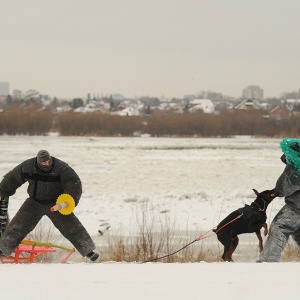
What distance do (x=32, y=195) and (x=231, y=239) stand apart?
2533 millimetres

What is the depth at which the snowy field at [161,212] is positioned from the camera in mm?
4488

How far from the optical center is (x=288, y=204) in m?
6.74

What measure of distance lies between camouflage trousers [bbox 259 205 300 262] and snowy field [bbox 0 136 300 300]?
1.89 feet

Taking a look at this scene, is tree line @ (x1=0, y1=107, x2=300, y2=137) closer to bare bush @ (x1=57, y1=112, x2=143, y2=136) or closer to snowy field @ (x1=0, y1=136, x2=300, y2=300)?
bare bush @ (x1=57, y1=112, x2=143, y2=136)

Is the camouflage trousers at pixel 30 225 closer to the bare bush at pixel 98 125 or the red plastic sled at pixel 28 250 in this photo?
the red plastic sled at pixel 28 250

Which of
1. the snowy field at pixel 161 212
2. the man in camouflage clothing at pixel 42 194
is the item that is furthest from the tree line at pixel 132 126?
the man in camouflage clothing at pixel 42 194

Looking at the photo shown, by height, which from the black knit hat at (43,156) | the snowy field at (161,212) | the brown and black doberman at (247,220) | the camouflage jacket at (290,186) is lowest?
the snowy field at (161,212)

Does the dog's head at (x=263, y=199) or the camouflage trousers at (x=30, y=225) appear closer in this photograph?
the camouflage trousers at (x=30, y=225)

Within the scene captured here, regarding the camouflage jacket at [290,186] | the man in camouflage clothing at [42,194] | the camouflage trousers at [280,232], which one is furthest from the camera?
the man in camouflage clothing at [42,194]

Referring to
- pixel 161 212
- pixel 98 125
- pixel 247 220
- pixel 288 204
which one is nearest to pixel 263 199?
pixel 247 220

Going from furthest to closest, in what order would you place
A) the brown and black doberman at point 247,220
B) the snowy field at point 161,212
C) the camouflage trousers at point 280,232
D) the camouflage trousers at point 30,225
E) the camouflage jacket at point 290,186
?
the brown and black doberman at point 247,220, the camouflage trousers at point 30,225, the camouflage trousers at point 280,232, the camouflage jacket at point 290,186, the snowy field at point 161,212

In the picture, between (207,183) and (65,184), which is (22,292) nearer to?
(65,184)

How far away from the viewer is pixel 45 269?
5.23 meters

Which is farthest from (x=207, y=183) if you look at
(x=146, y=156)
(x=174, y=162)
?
(x=146, y=156)
